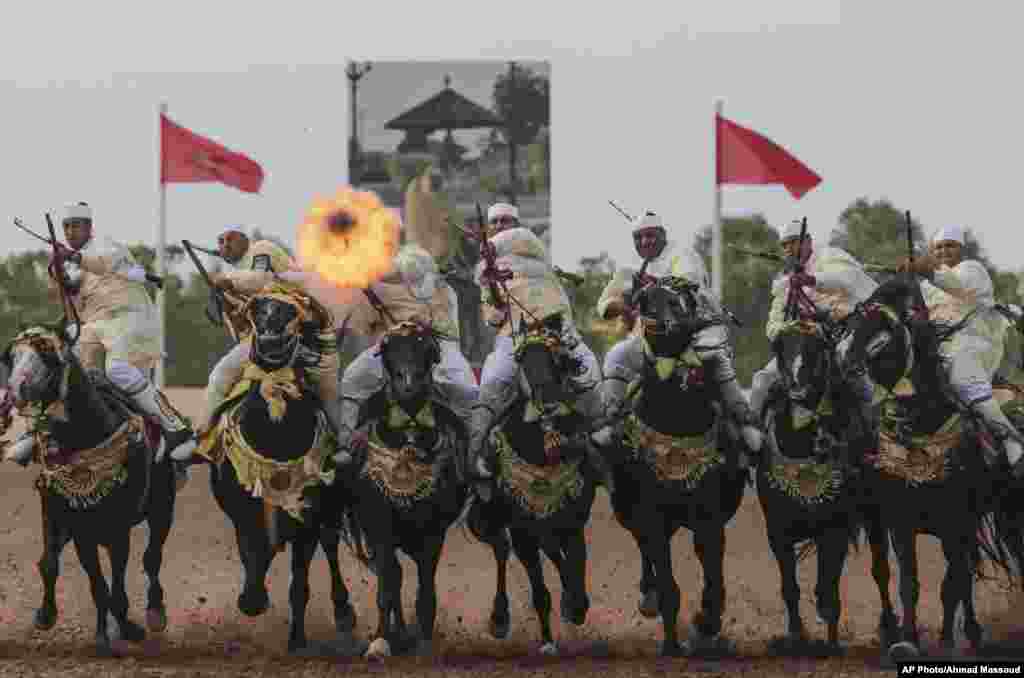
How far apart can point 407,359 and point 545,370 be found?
1024mm

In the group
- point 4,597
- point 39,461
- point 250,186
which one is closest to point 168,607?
point 4,597

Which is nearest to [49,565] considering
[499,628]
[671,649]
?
[499,628]

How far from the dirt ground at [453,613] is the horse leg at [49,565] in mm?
250

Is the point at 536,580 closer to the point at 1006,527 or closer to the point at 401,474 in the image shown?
the point at 401,474

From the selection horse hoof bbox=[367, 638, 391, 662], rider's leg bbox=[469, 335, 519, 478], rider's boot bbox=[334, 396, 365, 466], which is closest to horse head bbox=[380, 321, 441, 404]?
rider's boot bbox=[334, 396, 365, 466]

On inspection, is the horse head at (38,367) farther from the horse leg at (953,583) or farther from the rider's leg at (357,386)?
the horse leg at (953,583)

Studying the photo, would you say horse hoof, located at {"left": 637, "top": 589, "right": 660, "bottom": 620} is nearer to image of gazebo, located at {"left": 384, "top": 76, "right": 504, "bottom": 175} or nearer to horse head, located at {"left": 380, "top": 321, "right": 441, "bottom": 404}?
horse head, located at {"left": 380, "top": 321, "right": 441, "bottom": 404}

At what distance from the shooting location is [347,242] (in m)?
16.3

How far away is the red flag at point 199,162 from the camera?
112 ft

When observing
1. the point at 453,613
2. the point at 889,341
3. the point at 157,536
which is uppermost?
the point at 889,341

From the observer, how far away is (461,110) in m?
46.4

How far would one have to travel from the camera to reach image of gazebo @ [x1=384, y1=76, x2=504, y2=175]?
150 ft

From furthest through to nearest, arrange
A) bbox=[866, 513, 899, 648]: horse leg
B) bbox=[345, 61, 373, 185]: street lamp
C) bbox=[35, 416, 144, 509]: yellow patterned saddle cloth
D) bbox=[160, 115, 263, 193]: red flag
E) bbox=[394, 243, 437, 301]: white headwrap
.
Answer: bbox=[345, 61, 373, 185]: street lamp
bbox=[160, 115, 263, 193]: red flag
bbox=[394, 243, 437, 301]: white headwrap
bbox=[866, 513, 899, 648]: horse leg
bbox=[35, 416, 144, 509]: yellow patterned saddle cloth

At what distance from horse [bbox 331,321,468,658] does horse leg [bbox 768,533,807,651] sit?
251 centimetres
